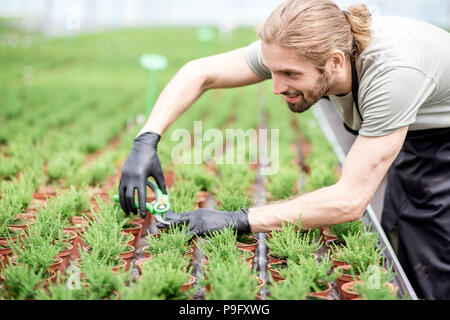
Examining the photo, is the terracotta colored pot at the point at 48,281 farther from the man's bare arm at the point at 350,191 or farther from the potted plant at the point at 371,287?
the potted plant at the point at 371,287

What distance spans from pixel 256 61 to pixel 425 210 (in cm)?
109

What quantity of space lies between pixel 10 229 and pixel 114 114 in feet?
14.2

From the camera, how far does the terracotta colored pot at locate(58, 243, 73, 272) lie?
1742 mm

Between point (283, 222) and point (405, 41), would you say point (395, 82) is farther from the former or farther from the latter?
point (283, 222)

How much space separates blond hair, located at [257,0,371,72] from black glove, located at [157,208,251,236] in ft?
2.23

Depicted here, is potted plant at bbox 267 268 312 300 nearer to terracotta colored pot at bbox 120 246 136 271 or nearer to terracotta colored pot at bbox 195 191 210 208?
terracotta colored pot at bbox 120 246 136 271

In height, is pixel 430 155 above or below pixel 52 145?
above

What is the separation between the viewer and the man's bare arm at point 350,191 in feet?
5.50

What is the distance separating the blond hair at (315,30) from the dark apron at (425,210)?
206 millimetres

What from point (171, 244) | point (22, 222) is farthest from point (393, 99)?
point (22, 222)

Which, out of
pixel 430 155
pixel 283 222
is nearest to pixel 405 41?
pixel 430 155

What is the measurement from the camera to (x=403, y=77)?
1648mm

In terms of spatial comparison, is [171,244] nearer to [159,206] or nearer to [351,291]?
[159,206]
